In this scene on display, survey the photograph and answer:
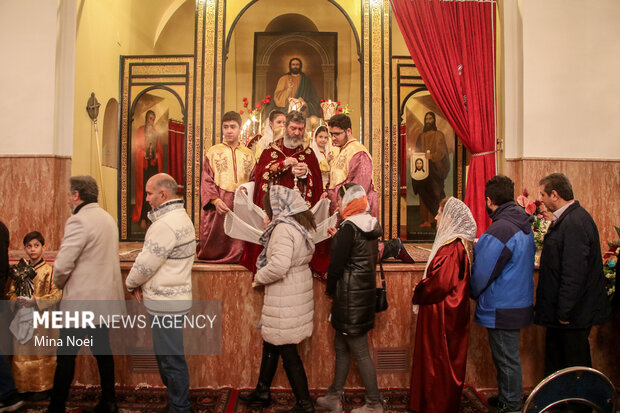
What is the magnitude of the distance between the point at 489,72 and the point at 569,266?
2358mm

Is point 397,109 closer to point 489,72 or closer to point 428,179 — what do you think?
point 428,179

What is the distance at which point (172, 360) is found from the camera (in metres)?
2.76

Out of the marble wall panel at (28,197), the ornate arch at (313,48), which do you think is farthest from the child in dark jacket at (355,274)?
the ornate arch at (313,48)

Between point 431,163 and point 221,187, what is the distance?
422 centimetres

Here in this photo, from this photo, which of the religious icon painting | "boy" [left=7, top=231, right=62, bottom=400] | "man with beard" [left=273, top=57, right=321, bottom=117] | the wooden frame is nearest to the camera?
"boy" [left=7, top=231, right=62, bottom=400]

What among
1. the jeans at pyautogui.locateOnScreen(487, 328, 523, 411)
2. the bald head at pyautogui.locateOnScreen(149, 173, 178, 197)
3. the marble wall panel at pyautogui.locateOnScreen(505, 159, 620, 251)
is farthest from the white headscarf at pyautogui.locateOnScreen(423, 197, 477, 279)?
the marble wall panel at pyautogui.locateOnScreen(505, 159, 620, 251)

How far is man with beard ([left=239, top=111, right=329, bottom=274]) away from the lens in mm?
3680

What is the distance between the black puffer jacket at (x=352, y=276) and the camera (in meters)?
2.79

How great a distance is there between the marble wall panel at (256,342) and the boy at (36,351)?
32 centimetres

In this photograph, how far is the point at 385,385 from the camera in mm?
3627

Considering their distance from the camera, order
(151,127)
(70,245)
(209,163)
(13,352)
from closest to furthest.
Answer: (70,245)
(13,352)
(209,163)
(151,127)

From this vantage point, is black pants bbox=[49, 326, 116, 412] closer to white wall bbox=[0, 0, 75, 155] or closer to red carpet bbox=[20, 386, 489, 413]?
red carpet bbox=[20, 386, 489, 413]

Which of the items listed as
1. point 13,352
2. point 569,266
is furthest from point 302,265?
point 13,352

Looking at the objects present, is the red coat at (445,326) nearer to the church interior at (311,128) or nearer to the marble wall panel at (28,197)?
the church interior at (311,128)
